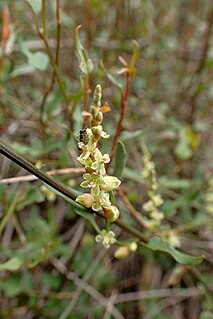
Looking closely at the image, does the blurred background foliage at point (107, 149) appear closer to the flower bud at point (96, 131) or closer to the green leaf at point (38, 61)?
the green leaf at point (38, 61)

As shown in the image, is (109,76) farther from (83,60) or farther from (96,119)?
(96,119)

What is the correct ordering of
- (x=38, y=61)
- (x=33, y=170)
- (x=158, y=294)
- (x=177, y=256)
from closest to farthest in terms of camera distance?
(x=33, y=170)
(x=177, y=256)
(x=38, y=61)
(x=158, y=294)

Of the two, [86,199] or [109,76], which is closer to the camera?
[86,199]

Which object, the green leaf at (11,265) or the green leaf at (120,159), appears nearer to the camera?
the green leaf at (120,159)

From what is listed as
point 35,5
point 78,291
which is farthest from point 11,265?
point 35,5

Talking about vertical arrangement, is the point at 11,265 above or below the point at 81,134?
below

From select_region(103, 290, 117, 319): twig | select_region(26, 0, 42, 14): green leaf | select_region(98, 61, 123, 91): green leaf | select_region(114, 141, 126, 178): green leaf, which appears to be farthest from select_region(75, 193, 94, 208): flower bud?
select_region(103, 290, 117, 319): twig

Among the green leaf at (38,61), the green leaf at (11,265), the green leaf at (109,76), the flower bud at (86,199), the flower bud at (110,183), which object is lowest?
the green leaf at (11,265)

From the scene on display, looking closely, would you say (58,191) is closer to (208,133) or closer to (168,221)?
(168,221)

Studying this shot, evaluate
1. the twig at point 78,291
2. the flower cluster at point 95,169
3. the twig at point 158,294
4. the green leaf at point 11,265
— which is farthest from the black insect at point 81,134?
the twig at point 158,294

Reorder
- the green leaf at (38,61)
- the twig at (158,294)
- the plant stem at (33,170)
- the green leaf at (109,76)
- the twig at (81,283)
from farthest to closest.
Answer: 1. the twig at (158,294)
2. the twig at (81,283)
3. the green leaf at (38,61)
4. the green leaf at (109,76)
5. the plant stem at (33,170)
